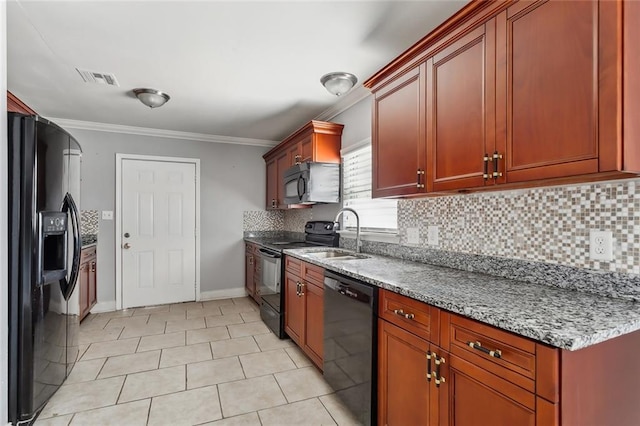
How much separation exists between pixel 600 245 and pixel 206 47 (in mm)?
2450

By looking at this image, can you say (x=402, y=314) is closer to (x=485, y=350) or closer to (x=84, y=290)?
(x=485, y=350)

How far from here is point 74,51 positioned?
7.54ft

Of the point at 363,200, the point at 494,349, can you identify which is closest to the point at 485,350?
the point at 494,349

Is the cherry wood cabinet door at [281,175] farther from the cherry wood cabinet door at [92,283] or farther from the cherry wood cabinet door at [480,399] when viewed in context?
the cherry wood cabinet door at [480,399]

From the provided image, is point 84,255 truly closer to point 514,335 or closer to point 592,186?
point 514,335

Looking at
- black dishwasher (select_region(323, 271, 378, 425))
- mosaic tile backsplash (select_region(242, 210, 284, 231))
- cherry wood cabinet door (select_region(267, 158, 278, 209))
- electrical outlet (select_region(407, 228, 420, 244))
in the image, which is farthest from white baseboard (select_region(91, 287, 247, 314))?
electrical outlet (select_region(407, 228, 420, 244))

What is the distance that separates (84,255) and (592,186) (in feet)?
13.8

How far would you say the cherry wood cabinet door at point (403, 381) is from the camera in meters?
1.40

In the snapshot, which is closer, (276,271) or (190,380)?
(190,380)

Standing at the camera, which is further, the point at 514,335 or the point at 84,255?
the point at 84,255

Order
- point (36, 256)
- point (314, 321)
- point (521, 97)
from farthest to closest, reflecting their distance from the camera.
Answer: point (314, 321)
point (36, 256)
point (521, 97)

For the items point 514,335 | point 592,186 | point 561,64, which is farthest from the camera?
point 592,186

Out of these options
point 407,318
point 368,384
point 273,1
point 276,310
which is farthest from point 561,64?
point 276,310

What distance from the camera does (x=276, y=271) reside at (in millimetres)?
3219
